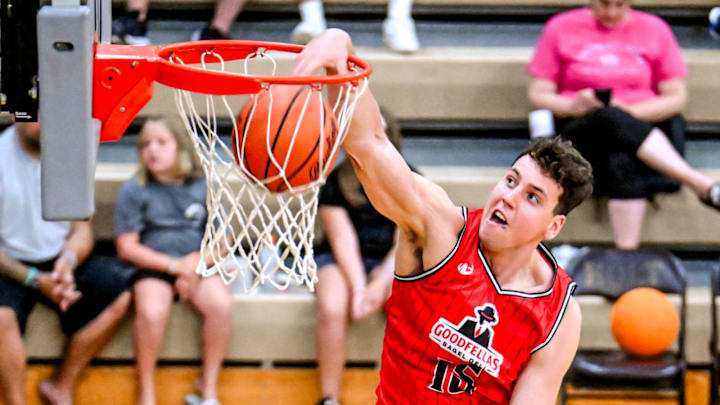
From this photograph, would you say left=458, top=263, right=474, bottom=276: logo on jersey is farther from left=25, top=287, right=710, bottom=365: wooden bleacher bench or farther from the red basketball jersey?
A: left=25, top=287, right=710, bottom=365: wooden bleacher bench

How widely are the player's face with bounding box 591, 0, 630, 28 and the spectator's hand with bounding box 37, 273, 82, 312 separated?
3074mm

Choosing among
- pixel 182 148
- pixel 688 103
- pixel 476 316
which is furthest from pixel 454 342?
pixel 688 103

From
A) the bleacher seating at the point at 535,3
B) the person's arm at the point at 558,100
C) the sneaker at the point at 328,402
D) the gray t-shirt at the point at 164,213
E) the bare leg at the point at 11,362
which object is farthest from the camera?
the bleacher seating at the point at 535,3

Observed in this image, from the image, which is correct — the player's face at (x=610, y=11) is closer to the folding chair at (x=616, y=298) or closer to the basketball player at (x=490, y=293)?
the folding chair at (x=616, y=298)

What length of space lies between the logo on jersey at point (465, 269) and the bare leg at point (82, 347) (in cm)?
233

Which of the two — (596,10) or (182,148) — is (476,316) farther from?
(596,10)

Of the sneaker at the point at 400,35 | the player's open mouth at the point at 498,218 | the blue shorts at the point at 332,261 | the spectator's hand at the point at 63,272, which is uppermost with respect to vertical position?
the player's open mouth at the point at 498,218

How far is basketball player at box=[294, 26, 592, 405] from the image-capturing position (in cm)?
308

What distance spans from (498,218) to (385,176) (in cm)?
43

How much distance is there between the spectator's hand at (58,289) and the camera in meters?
4.77

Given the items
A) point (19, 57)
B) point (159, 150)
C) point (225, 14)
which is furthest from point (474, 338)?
point (225, 14)

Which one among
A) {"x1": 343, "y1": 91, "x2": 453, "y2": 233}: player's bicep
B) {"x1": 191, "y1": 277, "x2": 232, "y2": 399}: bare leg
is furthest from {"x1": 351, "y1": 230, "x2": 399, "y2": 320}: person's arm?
{"x1": 343, "y1": 91, "x2": 453, "y2": 233}: player's bicep

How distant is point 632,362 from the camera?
477cm

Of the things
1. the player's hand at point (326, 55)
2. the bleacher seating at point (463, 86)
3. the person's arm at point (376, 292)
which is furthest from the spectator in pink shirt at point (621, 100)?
the player's hand at point (326, 55)
